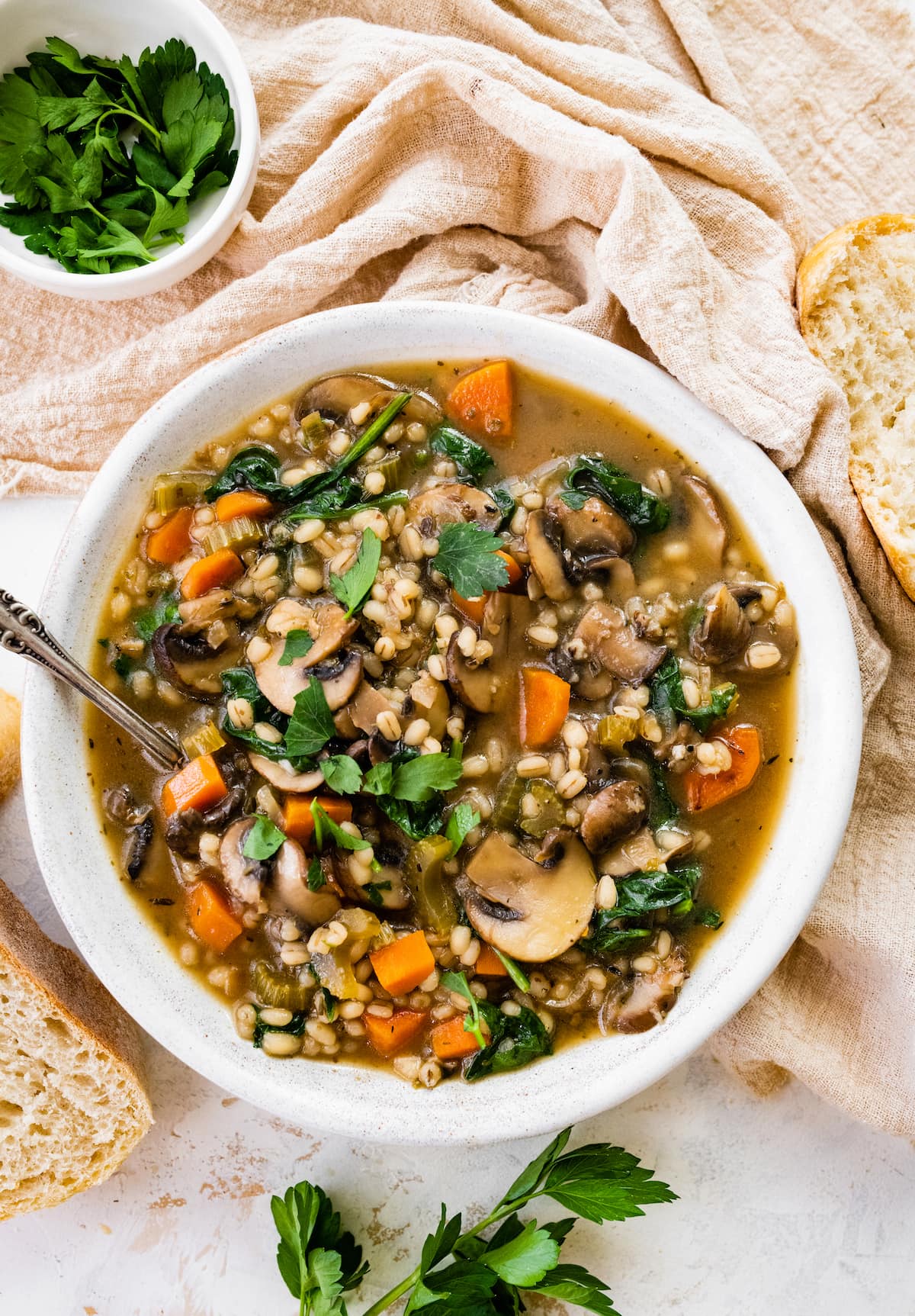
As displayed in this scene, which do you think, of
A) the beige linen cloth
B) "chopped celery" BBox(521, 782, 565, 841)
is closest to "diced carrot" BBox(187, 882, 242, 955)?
"chopped celery" BBox(521, 782, 565, 841)

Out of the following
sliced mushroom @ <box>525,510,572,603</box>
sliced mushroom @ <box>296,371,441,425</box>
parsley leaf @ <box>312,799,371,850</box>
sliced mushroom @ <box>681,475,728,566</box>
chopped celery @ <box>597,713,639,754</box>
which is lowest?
parsley leaf @ <box>312,799,371,850</box>

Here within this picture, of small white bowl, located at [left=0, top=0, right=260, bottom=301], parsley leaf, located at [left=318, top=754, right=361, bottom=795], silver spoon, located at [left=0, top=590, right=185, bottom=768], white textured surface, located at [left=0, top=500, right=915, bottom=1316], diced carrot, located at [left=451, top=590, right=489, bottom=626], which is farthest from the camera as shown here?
white textured surface, located at [left=0, top=500, right=915, bottom=1316]

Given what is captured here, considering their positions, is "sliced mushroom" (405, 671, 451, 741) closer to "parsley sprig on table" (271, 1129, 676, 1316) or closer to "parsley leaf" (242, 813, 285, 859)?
"parsley leaf" (242, 813, 285, 859)

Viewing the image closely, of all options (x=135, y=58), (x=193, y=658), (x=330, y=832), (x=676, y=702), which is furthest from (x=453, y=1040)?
(x=135, y=58)

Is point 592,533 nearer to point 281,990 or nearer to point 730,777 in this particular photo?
point 730,777

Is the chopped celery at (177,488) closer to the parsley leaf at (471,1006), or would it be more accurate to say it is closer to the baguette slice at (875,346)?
the parsley leaf at (471,1006)

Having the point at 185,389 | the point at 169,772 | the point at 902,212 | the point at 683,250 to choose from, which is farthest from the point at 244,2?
the point at 169,772
